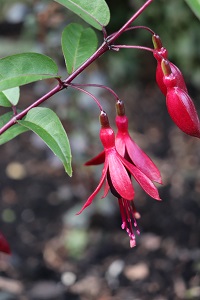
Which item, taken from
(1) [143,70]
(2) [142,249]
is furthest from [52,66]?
(1) [143,70]

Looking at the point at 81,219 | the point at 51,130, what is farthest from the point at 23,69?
the point at 81,219

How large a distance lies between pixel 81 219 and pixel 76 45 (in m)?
1.10

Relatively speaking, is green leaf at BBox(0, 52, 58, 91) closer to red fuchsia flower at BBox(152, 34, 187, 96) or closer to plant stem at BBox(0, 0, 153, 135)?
plant stem at BBox(0, 0, 153, 135)

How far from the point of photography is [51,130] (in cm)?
91

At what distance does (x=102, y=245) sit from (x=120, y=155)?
3.69 feet

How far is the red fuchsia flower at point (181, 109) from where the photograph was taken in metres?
0.85

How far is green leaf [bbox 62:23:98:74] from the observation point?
3.25 ft

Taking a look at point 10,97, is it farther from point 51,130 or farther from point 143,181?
point 143,181

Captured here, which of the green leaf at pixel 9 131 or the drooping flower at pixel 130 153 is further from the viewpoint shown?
the green leaf at pixel 9 131

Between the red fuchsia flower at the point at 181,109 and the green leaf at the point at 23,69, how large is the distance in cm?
18

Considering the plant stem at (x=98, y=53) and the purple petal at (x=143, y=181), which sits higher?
the plant stem at (x=98, y=53)

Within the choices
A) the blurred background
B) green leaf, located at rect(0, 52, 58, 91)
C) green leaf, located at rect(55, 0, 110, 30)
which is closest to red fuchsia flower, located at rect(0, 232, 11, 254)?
green leaf, located at rect(0, 52, 58, 91)

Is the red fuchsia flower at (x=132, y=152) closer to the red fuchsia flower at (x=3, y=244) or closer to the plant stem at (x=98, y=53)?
the plant stem at (x=98, y=53)

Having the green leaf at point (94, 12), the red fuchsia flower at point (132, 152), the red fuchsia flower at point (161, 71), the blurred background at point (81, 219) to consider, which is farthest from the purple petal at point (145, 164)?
the blurred background at point (81, 219)
